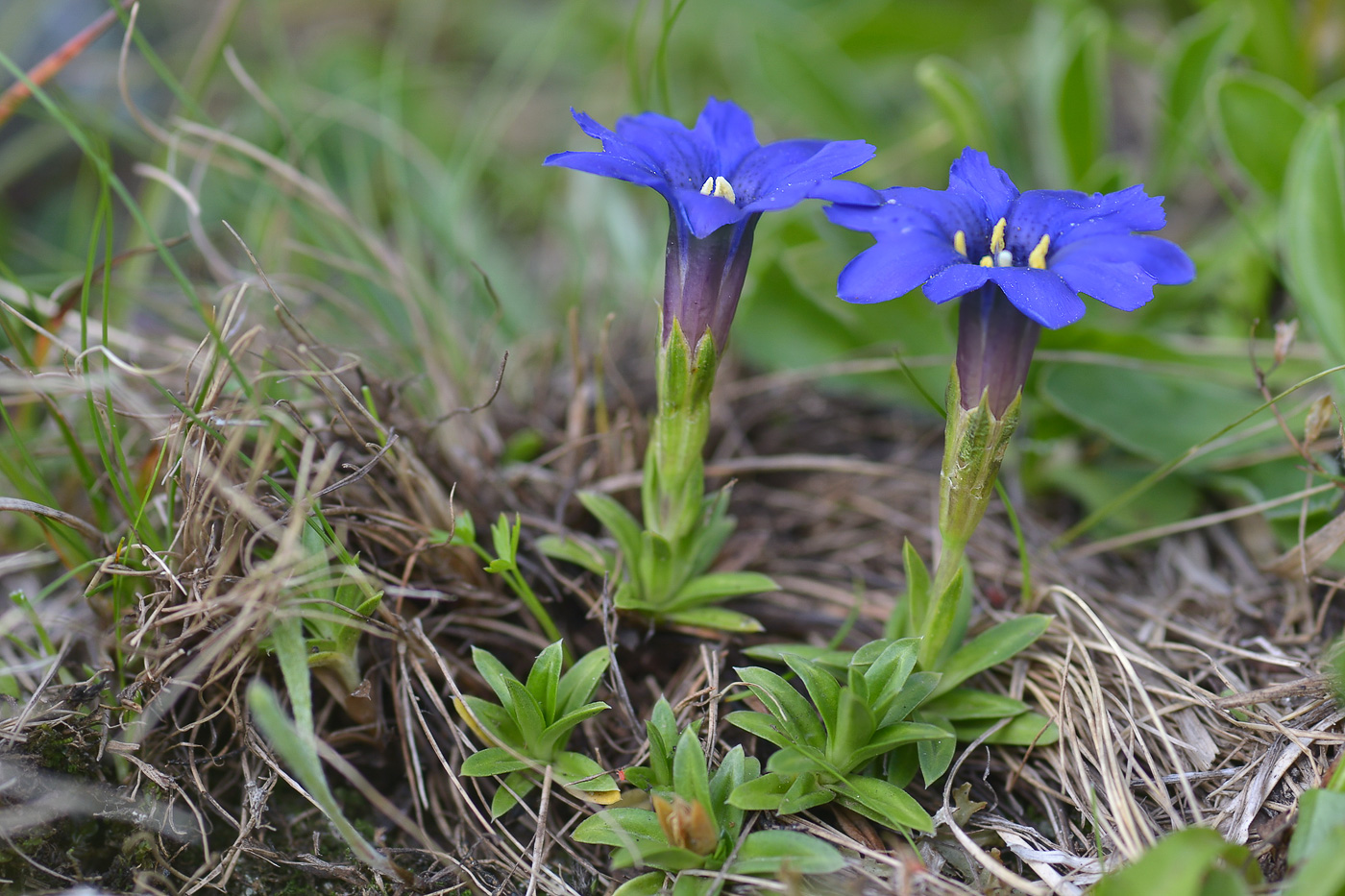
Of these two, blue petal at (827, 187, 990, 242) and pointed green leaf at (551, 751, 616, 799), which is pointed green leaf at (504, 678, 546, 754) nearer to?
pointed green leaf at (551, 751, 616, 799)

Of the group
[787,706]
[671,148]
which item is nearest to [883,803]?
[787,706]

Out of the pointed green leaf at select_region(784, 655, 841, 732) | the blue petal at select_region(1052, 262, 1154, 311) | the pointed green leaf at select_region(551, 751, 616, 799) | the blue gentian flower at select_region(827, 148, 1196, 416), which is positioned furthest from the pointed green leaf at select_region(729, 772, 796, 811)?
the blue petal at select_region(1052, 262, 1154, 311)

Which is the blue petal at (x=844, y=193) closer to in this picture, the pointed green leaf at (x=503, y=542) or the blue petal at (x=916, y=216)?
the blue petal at (x=916, y=216)

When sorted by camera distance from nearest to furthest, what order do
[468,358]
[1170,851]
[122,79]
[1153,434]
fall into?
[1170,851], [122,79], [1153,434], [468,358]

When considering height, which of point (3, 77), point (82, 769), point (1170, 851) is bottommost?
point (82, 769)

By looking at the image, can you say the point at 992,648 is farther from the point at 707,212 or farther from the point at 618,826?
the point at 707,212

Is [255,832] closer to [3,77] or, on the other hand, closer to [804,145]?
[804,145]

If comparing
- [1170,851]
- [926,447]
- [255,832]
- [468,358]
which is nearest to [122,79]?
[468,358]
